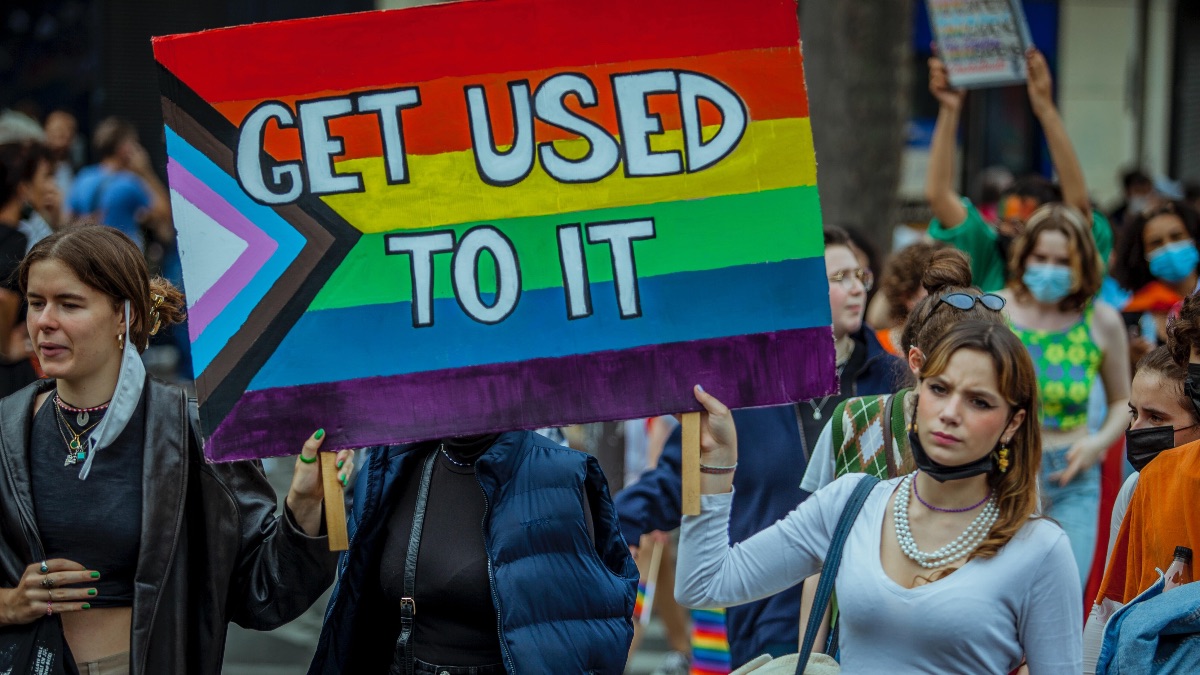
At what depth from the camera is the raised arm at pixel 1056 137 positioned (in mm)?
6328

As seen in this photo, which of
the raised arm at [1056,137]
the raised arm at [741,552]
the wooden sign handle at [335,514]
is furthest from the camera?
the raised arm at [1056,137]

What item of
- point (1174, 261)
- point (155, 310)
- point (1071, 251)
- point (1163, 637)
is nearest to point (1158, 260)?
point (1174, 261)

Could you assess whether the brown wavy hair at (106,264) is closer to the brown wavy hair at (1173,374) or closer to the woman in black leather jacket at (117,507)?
the woman in black leather jacket at (117,507)

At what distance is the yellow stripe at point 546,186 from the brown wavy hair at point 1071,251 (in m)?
2.47

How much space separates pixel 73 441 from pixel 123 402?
0.48ft

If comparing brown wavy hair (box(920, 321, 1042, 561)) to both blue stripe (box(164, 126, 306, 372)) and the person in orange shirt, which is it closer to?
the person in orange shirt

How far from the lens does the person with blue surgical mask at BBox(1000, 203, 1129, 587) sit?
555cm

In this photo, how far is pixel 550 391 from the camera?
11.3ft

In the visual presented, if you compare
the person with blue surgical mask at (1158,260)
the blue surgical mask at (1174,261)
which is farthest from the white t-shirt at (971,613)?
the blue surgical mask at (1174,261)

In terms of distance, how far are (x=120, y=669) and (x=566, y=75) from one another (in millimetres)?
1709

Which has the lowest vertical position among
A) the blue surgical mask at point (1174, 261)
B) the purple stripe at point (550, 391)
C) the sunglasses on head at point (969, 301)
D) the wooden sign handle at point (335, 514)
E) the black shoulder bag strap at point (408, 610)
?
the black shoulder bag strap at point (408, 610)

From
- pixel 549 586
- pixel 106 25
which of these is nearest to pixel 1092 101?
pixel 106 25

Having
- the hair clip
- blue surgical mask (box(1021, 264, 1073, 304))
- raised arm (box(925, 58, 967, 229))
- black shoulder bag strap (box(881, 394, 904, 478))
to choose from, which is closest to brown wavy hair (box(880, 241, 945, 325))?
blue surgical mask (box(1021, 264, 1073, 304))

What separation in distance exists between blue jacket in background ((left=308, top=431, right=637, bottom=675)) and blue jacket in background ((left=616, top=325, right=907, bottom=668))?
37.3 inches
